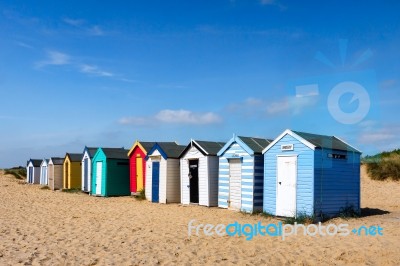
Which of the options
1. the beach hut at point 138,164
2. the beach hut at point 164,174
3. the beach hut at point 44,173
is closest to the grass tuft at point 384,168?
the beach hut at point 164,174

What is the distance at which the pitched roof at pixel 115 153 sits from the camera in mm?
26295

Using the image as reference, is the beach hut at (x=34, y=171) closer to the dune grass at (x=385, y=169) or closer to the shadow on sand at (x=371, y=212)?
the dune grass at (x=385, y=169)

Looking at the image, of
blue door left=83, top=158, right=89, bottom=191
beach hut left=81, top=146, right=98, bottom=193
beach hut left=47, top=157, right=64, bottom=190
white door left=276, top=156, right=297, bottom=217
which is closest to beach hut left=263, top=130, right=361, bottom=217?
white door left=276, top=156, right=297, bottom=217

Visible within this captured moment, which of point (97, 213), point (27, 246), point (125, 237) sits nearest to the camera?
point (27, 246)

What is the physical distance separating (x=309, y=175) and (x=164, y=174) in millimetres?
8917

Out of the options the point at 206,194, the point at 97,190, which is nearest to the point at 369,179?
the point at 206,194

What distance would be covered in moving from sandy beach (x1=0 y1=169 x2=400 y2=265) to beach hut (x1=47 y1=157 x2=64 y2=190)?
18.4 m

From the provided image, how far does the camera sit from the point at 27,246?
10.6 metres

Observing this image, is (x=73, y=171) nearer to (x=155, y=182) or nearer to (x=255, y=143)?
(x=155, y=182)

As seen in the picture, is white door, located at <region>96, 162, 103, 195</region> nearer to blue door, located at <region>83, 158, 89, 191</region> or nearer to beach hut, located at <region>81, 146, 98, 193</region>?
beach hut, located at <region>81, 146, 98, 193</region>

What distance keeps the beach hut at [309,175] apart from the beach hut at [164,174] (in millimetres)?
6568

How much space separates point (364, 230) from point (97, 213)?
10.4m

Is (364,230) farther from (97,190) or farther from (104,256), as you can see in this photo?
(97,190)

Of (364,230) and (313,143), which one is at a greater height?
(313,143)
